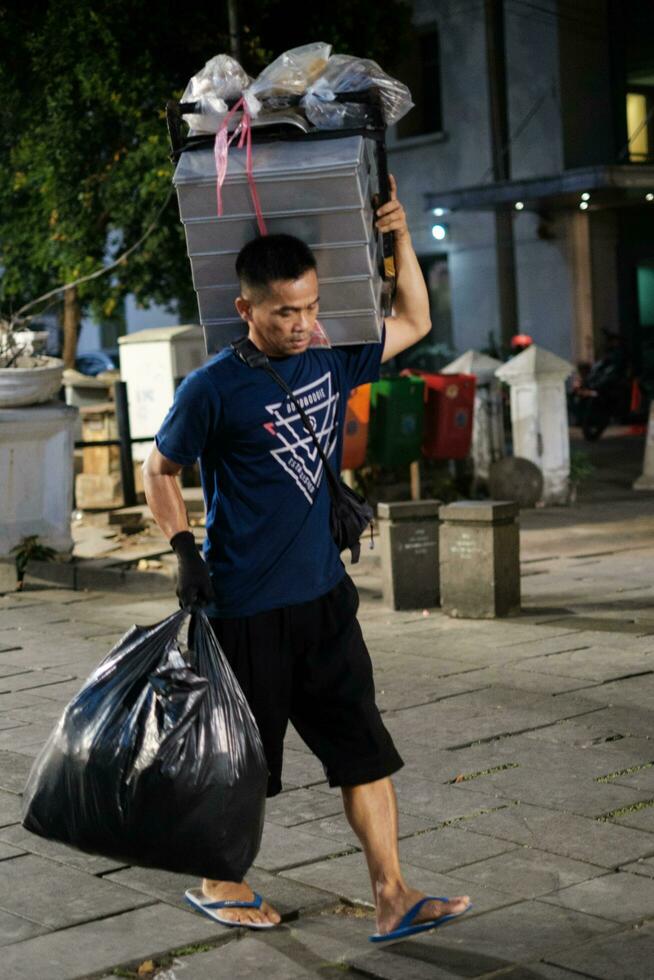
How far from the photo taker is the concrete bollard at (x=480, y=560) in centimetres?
904

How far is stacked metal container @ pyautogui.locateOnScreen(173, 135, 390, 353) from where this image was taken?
420 centimetres

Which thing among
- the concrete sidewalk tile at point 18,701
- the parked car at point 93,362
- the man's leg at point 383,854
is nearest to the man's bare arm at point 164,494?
the man's leg at point 383,854

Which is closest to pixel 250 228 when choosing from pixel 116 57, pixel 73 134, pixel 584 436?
pixel 116 57

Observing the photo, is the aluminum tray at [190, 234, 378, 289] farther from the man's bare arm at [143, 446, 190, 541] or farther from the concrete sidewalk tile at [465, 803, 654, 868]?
the concrete sidewalk tile at [465, 803, 654, 868]

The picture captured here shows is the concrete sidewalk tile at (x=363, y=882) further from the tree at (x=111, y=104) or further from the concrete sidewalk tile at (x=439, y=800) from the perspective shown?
the tree at (x=111, y=104)

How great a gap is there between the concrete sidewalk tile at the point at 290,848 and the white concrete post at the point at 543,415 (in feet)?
32.0

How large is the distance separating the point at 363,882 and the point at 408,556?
4940 millimetres

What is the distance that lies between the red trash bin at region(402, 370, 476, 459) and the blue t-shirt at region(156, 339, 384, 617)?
957 centimetres

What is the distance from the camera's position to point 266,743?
434 cm

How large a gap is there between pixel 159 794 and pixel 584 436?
61.1ft

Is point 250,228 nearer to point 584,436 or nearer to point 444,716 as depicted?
point 444,716

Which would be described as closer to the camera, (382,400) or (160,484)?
(160,484)

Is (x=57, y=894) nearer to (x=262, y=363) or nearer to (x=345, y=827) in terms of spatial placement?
(x=345, y=827)

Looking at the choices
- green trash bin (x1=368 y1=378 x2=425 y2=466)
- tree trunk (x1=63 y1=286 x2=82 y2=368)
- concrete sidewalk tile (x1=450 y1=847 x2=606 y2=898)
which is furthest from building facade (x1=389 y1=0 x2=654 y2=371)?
concrete sidewalk tile (x1=450 y1=847 x2=606 y2=898)
